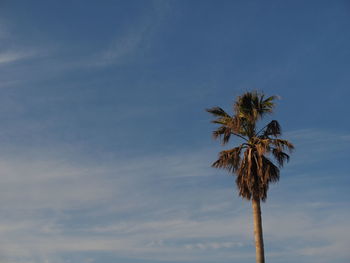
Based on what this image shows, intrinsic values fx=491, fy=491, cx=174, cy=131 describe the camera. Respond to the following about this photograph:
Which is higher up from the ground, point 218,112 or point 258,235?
point 218,112

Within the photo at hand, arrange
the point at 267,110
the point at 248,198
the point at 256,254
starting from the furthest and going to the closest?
the point at 267,110, the point at 248,198, the point at 256,254

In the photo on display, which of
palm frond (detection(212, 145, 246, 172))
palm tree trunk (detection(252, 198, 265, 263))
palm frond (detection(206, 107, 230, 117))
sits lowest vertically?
palm tree trunk (detection(252, 198, 265, 263))

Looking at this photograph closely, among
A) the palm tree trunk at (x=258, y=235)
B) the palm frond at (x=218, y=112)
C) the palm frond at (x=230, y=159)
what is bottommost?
the palm tree trunk at (x=258, y=235)

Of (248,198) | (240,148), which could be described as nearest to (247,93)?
(240,148)

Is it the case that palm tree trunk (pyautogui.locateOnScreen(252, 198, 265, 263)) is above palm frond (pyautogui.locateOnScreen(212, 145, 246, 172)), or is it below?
below

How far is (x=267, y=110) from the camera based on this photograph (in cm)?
3388

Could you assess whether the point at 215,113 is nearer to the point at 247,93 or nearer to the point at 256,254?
the point at 247,93

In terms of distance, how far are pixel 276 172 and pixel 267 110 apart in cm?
456

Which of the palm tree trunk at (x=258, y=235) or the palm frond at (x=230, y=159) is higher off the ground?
the palm frond at (x=230, y=159)

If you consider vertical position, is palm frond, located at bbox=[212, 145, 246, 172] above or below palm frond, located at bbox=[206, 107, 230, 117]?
below

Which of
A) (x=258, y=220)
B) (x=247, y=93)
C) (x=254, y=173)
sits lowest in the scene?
(x=258, y=220)

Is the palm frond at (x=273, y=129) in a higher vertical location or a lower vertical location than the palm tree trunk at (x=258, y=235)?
higher

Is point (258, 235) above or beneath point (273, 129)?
beneath

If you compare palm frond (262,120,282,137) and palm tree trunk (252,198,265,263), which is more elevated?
palm frond (262,120,282,137)
